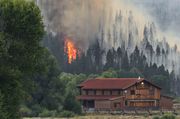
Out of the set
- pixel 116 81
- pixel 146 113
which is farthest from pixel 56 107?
pixel 116 81

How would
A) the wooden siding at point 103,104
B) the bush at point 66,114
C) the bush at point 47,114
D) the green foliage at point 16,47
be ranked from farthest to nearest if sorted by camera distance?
the wooden siding at point 103,104
the bush at point 66,114
the bush at point 47,114
the green foliage at point 16,47

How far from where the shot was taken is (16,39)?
48625 mm

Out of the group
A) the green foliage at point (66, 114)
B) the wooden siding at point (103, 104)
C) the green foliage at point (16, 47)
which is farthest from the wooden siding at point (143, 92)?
the green foliage at point (16, 47)

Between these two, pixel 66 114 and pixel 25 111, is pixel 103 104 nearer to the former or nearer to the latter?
pixel 66 114

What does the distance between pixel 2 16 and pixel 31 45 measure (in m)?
3.86

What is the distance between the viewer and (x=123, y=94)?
11419 centimetres

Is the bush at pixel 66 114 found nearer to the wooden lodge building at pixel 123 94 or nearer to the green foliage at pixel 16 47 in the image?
the wooden lodge building at pixel 123 94

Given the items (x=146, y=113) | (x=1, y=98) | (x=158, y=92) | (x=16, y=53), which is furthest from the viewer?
(x=158, y=92)

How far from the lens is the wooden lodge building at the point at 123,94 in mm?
113188

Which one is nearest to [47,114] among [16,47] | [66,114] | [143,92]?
[66,114]

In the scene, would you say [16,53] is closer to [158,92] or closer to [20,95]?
[20,95]

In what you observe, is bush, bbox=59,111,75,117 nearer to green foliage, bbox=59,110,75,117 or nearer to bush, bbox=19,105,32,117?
green foliage, bbox=59,110,75,117

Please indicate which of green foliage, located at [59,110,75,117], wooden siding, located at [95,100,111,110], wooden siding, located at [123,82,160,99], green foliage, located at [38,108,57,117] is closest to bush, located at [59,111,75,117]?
green foliage, located at [59,110,75,117]

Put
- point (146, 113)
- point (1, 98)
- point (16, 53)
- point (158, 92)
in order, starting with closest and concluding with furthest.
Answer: point (1, 98) < point (16, 53) < point (146, 113) < point (158, 92)
